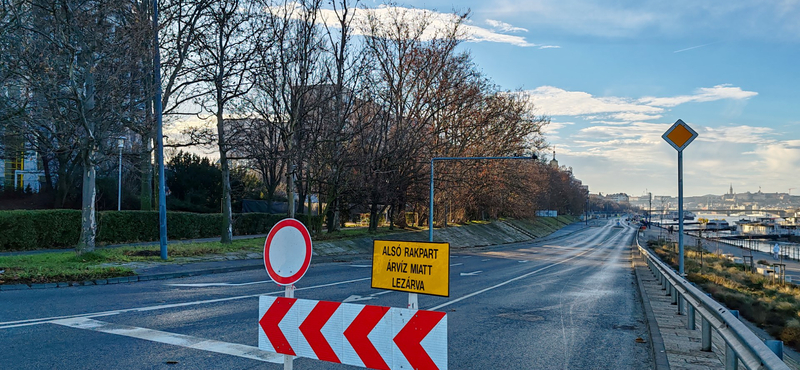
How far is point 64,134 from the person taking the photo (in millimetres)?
17047

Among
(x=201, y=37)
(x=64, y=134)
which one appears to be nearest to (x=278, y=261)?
(x=64, y=134)

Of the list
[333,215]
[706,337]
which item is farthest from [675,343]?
[333,215]

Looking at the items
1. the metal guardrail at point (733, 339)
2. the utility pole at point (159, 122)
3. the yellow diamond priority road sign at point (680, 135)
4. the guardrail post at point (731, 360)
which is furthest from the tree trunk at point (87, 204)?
the guardrail post at point (731, 360)

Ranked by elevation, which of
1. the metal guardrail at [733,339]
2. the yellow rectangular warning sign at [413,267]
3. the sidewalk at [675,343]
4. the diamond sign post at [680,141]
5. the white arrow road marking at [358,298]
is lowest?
the white arrow road marking at [358,298]

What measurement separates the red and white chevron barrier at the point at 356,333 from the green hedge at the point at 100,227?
20.6 metres

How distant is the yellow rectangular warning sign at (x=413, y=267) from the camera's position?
470cm

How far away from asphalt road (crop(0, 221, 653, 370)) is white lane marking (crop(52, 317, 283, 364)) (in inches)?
0.5

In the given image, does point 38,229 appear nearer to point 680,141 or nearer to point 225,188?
point 225,188

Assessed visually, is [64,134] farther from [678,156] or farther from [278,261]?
Result: [678,156]

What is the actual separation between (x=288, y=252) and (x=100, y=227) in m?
22.7

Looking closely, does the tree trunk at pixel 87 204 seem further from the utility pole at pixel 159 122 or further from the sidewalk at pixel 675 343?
the sidewalk at pixel 675 343

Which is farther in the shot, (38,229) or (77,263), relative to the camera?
(38,229)

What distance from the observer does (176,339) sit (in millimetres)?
7707

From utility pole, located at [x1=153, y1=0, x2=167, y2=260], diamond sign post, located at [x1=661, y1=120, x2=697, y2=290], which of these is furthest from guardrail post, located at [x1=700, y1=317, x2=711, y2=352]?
utility pole, located at [x1=153, y1=0, x2=167, y2=260]
